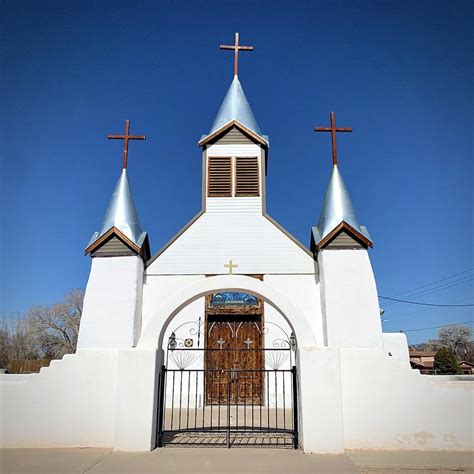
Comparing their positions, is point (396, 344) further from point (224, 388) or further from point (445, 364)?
point (445, 364)

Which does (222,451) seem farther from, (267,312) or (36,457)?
(267,312)

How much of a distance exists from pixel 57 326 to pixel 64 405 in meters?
35.3

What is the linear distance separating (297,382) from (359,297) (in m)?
3.40

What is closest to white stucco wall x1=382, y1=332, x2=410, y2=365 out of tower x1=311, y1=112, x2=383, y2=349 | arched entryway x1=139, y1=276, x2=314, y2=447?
arched entryway x1=139, y1=276, x2=314, y2=447

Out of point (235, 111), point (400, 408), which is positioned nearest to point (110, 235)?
point (235, 111)

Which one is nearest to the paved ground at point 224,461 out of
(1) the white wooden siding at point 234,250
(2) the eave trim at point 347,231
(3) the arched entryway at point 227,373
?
(3) the arched entryway at point 227,373

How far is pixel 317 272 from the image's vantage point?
43.7 feet

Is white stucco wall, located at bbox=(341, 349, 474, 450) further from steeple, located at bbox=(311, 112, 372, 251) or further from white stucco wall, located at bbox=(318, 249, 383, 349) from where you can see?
steeple, located at bbox=(311, 112, 372, 251)

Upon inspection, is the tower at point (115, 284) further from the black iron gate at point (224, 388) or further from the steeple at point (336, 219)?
the steeple at point (336, 219)

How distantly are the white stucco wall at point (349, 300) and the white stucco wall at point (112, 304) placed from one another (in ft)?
16.5

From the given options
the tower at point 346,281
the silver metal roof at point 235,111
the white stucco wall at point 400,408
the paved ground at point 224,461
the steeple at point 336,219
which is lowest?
the paved ground at point 224,461

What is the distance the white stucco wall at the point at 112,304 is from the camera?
1163 centimetres

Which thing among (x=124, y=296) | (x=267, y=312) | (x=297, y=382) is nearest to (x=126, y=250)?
(x=124, y=296)

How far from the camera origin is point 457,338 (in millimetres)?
61750
